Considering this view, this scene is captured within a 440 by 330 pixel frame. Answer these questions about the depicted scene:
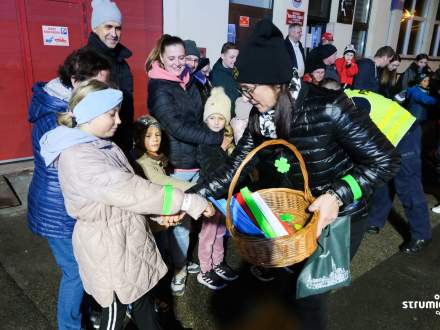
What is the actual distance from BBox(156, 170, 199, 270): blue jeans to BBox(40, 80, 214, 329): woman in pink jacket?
986mm

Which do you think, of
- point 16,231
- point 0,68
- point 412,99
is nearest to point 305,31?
point 412,99

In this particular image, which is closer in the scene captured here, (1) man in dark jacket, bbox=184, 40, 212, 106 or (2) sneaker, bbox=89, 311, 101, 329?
(2) sneaker, bbox=89, 311, 101, 329

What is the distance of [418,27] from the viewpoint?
46.9 feet

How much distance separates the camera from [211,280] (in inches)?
130

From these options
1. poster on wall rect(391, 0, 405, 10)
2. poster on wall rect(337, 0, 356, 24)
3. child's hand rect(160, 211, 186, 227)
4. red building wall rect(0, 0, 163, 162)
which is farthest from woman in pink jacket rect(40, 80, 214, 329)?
poster on wall rect(391, 0, 405, 10)

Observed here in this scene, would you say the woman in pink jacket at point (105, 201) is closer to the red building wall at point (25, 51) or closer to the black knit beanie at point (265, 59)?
the black knit beanie at point (265, 59)

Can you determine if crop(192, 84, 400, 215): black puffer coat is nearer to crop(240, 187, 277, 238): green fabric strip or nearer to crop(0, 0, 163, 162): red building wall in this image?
crop(240, 187, 277, 238): green fabric strip

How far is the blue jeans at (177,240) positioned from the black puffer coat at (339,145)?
1361 mm

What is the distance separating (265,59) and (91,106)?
3.05 feet

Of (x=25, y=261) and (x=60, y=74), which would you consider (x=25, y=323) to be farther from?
(x=60, y=74)

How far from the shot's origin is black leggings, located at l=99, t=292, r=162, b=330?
2142mm

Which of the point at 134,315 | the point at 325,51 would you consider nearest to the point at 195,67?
the point at 325,51

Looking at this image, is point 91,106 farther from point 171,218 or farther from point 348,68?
point 348,68

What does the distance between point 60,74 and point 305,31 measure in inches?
318
